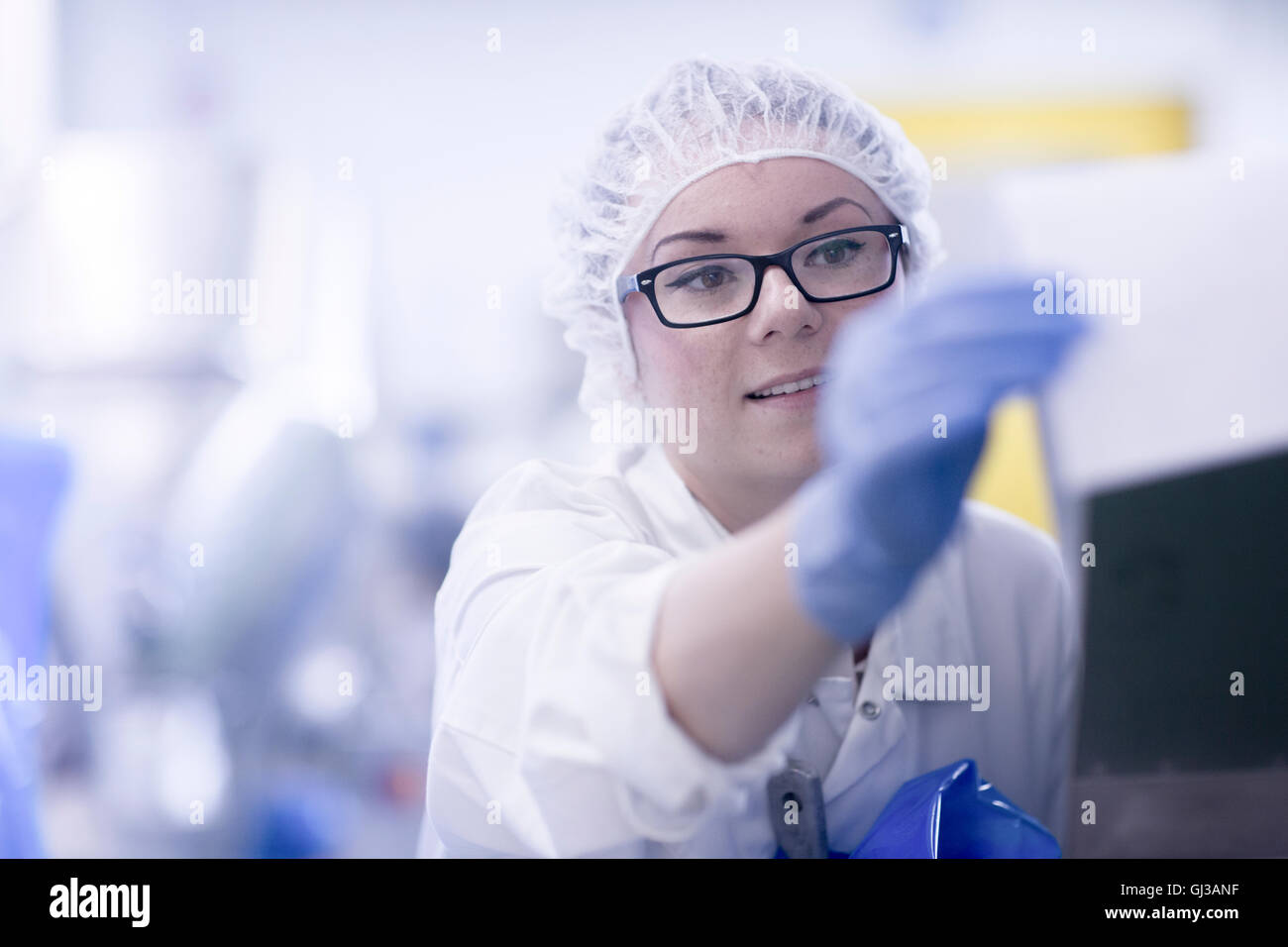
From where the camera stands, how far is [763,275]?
0.79 metres

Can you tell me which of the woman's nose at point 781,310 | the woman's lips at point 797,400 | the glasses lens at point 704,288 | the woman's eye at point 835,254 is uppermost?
the woman's eye at point 835,254

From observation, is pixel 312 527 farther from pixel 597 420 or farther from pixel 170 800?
pixel 170 800

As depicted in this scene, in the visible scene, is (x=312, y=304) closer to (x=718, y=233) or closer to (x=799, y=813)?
(x=718, y=233)

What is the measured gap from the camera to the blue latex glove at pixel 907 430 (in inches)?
17.4

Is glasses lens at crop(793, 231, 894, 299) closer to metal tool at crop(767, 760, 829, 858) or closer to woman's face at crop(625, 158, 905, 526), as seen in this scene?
woman's face at crop(625, 158, 905, 526)

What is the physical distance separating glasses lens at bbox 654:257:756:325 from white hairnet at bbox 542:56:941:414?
76mm

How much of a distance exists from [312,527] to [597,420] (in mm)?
712

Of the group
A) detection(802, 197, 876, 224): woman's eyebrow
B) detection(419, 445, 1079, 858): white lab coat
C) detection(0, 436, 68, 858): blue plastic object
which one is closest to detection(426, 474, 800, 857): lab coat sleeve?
detection(419, 445, 1079, 858): white lab coat

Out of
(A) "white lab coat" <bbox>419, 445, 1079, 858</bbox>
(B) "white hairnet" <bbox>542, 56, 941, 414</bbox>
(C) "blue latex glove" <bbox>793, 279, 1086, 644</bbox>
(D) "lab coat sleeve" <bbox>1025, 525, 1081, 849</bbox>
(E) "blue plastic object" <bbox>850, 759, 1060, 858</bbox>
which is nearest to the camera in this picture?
(C) "blue latex glove" <bbox>793, 279, 1086, 644</bbox>

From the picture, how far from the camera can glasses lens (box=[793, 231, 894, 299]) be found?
2.64 feet

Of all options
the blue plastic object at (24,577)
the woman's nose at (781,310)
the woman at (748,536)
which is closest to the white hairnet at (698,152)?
the woman at (748,536)

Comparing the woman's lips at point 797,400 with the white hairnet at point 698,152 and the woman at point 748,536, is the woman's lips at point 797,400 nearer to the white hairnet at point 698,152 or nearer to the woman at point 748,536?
the woman at point 748,536

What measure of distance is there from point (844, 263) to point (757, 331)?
0.35 feet

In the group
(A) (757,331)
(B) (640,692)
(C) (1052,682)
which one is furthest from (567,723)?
(C) (1052,682)
